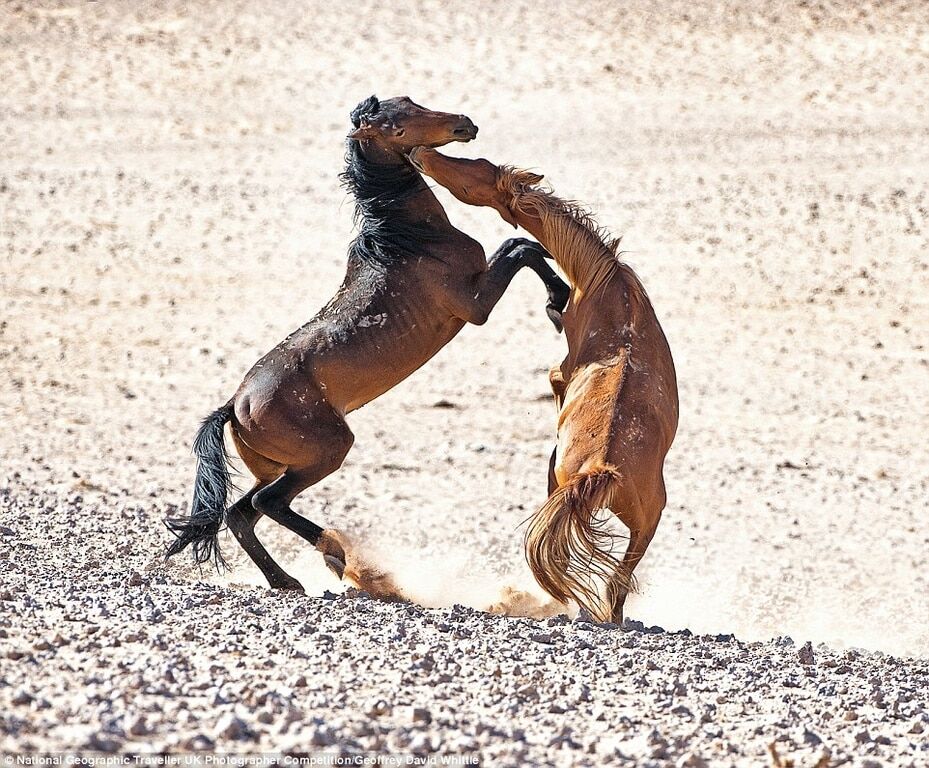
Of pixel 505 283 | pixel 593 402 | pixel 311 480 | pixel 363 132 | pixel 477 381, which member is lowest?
pixel 311 480

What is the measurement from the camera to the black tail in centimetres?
634

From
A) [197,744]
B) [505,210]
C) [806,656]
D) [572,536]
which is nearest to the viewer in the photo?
[197,744]

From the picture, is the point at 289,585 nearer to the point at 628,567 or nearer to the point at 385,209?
the point at 628,567

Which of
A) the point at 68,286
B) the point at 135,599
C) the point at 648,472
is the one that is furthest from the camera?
the point at 68,286

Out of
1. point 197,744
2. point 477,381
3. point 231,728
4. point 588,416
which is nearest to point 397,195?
point 588,416

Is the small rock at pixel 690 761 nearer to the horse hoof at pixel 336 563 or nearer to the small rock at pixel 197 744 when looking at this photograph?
the small rock at pixel 197 744

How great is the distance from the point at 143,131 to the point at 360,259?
38.5 feet

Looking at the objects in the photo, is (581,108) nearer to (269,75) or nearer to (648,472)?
(269,75)

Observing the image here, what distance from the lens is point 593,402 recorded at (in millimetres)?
5766

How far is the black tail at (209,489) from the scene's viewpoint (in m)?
6.34

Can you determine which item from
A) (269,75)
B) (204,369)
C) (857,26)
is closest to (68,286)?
(204,369)

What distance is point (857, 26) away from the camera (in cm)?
1900

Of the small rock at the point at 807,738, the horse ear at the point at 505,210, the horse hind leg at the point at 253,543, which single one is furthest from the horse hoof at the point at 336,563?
the small rock at the point at 807,738

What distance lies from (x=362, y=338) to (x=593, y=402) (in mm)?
1195
